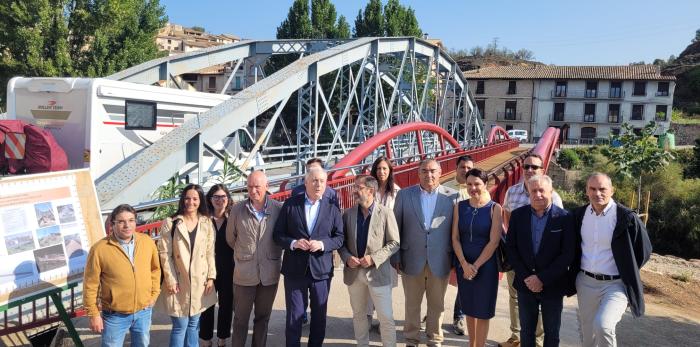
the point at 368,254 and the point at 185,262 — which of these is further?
the point at 368,254

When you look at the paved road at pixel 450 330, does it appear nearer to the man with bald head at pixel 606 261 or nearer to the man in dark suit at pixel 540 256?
the man in dark suit at pixel 540 256

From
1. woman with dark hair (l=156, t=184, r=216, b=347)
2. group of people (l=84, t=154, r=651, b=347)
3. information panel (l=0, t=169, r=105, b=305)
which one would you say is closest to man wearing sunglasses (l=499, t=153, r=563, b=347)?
group of people (l=84, t=154, r=651, b=347)

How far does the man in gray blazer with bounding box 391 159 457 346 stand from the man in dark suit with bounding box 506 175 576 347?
57 cm

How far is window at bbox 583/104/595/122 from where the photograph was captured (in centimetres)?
5662

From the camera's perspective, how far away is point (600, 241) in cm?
378

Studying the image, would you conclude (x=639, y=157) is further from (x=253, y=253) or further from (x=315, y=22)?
(x=315, y=22)

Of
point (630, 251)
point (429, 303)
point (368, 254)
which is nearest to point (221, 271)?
point (368, 254)

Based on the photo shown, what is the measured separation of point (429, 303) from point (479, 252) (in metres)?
0.72

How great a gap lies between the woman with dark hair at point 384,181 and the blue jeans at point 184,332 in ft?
6.38

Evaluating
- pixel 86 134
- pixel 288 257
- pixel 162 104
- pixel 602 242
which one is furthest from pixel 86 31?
pixel 602 242

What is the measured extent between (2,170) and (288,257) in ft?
24.5

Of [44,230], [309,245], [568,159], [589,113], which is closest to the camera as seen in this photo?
[44,230]

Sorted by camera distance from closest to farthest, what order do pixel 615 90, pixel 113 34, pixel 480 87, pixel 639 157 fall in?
pixel 639 157 → pixel 113 34 → pixel 615 90 → pixel 480 87

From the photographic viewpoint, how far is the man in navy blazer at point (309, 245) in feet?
13.7
